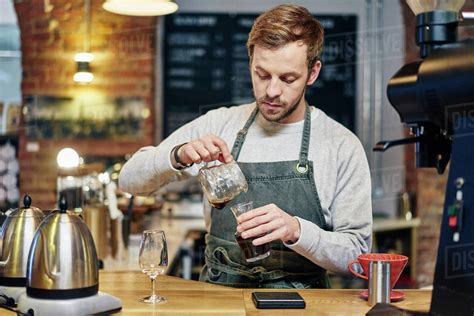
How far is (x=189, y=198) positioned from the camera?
5.32 metres

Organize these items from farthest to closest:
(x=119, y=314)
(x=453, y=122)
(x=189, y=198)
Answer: (x=189, y=198)
(x=119, y=314)
(x=453, y=122)

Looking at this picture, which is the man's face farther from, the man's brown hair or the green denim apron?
the green denim apron

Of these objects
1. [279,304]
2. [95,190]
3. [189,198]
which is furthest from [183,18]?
[279,304]

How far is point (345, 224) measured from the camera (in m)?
2.20

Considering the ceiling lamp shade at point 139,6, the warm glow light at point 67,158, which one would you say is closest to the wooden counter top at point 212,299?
the warm glow light at point 67,158

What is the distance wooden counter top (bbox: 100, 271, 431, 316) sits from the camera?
1768 millimetres

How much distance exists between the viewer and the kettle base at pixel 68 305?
164 cm

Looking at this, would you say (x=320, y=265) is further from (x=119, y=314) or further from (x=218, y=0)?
(x=218, y=0)

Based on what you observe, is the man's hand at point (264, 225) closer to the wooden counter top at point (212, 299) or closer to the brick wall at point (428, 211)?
the wooden counter top at point (212, 299)

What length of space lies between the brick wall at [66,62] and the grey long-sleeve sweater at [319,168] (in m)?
2.76

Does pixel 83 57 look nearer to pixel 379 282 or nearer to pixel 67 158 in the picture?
pixel 67 158

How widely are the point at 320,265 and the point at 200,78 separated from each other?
346 cm

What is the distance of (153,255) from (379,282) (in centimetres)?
58

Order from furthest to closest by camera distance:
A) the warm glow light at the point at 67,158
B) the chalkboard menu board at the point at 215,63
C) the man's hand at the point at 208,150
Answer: the chalkboard menu board at the point at 215,63
the warm glow light at the point at 67,158
the man's hand at the point at 208,150
